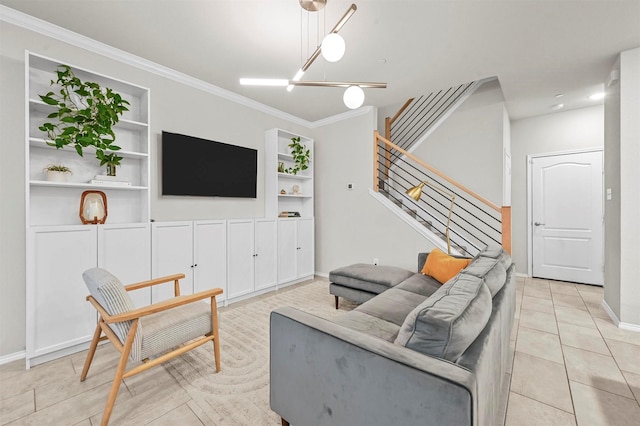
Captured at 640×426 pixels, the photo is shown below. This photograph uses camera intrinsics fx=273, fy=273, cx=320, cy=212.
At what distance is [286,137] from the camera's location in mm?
4555

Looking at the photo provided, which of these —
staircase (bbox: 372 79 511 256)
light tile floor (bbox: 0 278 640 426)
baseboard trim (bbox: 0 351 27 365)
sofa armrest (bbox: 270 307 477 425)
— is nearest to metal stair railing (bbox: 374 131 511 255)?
staircase (bbox: 372 79 511 256)

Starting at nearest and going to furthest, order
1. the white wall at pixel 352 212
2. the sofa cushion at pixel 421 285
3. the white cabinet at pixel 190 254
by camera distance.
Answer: the sofa cushion at pixel 421 285
the white cabinet at pixel 190 254
the white wall at pixel 352 212

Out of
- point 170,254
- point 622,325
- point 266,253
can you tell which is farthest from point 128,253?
point 622,325

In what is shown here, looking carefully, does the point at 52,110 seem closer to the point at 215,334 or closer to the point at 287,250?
the point at 215,334

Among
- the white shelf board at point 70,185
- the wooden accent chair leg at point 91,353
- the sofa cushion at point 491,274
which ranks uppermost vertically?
the white shelf board at point 70,185

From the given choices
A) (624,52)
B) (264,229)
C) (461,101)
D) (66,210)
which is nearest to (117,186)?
(66,210)

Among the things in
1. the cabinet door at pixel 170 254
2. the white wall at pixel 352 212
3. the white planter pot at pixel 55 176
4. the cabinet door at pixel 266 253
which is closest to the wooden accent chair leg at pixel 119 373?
the cabinet door at pixel 170 254

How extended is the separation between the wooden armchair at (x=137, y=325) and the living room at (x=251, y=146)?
1.27 m

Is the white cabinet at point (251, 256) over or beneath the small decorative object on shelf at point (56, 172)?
beneath

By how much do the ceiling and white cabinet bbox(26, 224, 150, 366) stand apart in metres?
1.79

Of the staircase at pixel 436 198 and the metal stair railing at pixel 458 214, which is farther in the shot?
the metal stair railing at pixel 458 214

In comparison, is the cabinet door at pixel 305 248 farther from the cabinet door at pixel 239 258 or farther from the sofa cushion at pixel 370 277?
the sofa cushion at pixel 370 277

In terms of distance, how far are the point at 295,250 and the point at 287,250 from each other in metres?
0.17

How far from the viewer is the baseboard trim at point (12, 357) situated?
2170 millimetres
